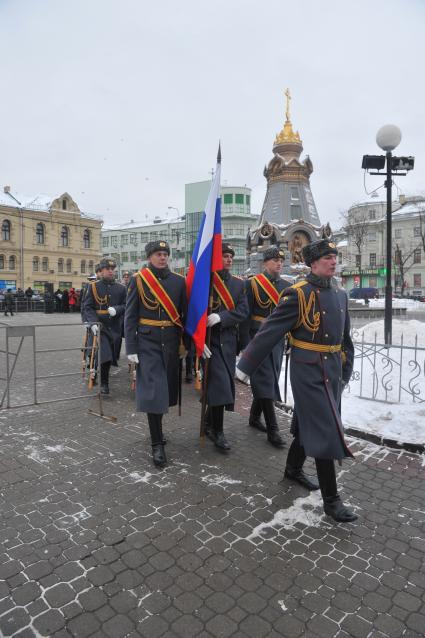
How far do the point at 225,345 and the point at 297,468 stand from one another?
1528 millimetres

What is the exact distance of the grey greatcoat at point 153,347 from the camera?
4402 mm

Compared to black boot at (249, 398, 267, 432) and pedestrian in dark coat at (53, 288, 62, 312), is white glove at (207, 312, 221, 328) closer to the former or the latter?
black boot at (249, 398, 267, 432)

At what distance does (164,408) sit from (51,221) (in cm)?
5634

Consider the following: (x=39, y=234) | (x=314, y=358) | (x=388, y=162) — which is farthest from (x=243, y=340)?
(x=39, y=234)

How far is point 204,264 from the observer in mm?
4566

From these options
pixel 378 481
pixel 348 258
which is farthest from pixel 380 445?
pixel 348 258

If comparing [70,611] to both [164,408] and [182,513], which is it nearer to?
[182,513]

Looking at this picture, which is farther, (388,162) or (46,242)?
(46,242)

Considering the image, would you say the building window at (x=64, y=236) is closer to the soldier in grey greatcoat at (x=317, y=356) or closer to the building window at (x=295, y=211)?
the building window at (x=295, y=211)

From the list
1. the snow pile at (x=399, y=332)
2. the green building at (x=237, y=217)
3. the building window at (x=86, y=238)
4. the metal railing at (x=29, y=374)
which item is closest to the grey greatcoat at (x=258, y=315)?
the metal railing at (x=29, y=374)

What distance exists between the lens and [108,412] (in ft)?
20.6

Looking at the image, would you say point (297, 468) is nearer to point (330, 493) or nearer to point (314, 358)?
point (330, 493)

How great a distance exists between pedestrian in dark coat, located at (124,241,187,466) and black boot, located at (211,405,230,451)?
1.84ft

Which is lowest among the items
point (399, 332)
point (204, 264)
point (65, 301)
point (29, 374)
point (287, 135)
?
point (29, 374)
